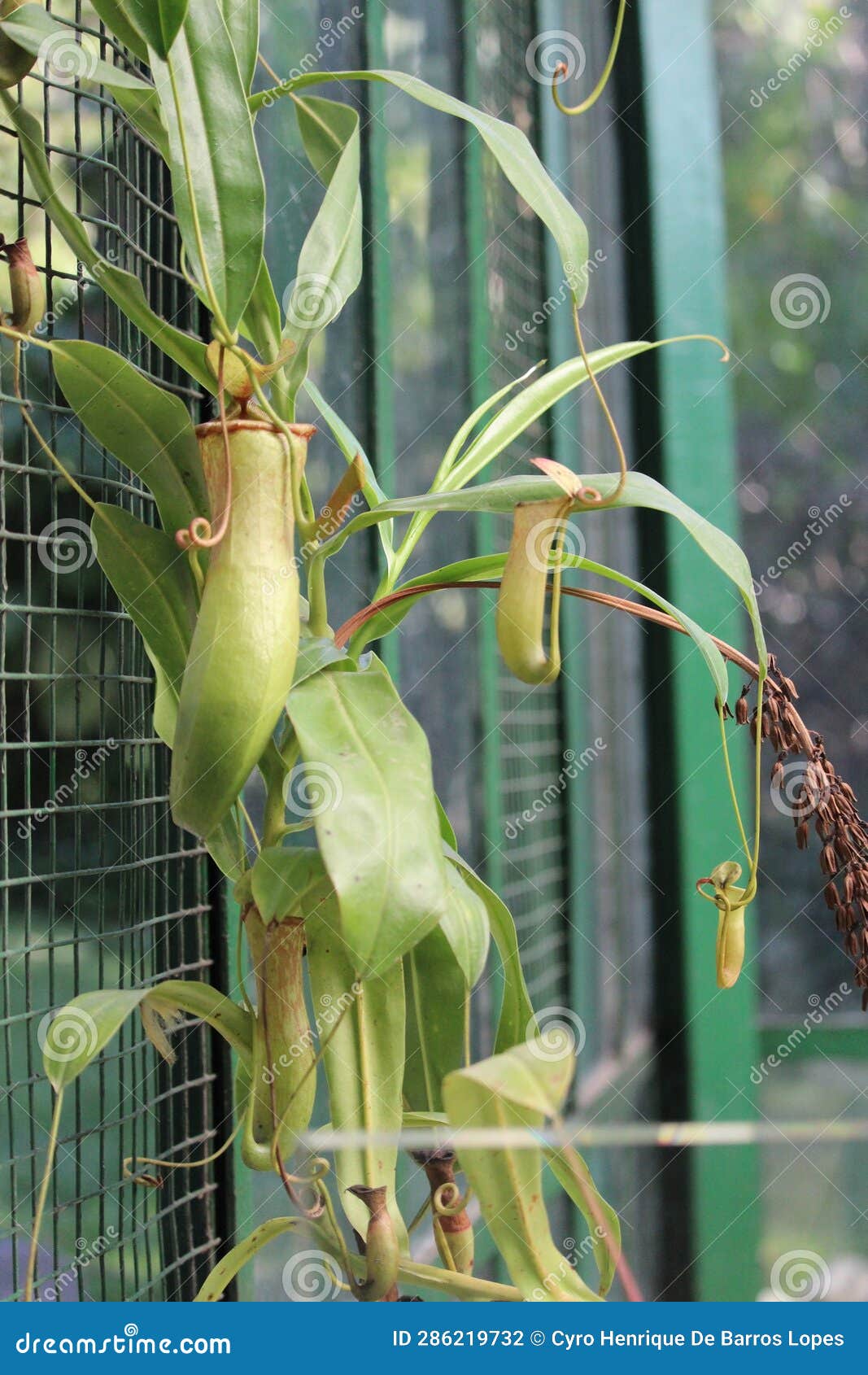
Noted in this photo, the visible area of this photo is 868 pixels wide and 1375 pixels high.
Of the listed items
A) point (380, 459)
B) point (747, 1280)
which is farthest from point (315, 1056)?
point (747, 1280)

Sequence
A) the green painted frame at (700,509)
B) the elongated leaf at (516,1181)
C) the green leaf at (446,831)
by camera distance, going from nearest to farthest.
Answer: the elongated leaf at (516,1181) → the green leaf at (446,831) → the green painted frame at (700,509)

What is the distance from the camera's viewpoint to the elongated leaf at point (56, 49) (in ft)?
1.86

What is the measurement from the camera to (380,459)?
1256 millimetres

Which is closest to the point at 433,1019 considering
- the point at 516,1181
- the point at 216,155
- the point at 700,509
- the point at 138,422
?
the point at 516,1181

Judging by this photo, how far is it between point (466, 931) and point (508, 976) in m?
0.08

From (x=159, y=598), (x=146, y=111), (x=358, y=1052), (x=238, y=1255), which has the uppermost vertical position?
(x=146, y=111)

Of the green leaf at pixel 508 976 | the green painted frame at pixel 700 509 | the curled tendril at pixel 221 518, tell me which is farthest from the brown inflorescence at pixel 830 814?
the green painted frame at pixel 700 509

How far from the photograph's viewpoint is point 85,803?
0.76 m

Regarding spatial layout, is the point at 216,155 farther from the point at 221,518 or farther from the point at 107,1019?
the point at 107,1019

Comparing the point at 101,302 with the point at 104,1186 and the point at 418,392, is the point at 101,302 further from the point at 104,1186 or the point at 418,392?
the point at 418,392

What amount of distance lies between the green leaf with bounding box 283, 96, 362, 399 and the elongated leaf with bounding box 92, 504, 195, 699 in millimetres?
115

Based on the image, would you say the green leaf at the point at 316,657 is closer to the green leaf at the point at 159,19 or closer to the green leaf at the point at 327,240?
the green leaf at the point at 327,240

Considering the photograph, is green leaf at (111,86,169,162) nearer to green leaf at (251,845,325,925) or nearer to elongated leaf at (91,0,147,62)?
elongated leaf at (91,0,147,62)

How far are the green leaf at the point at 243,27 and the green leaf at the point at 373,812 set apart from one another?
316 millimetres
